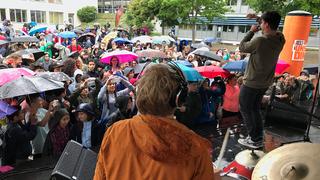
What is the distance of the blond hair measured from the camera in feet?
5.72

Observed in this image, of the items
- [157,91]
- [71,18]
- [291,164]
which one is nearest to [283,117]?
[291,164]

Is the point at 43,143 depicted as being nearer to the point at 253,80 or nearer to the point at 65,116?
the point at 65,116

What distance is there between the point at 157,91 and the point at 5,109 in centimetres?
366

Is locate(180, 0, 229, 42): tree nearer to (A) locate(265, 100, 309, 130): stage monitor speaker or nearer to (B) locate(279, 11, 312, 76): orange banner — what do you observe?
(B) locate(279, 11, 312, 76): orange banner

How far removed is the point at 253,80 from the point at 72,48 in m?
11.5

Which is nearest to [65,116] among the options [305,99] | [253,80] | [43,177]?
[43,177]

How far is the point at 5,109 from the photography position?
457cm

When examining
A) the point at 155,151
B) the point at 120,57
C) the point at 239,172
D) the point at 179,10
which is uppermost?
the point at 179,10

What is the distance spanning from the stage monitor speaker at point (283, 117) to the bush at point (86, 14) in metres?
47.7

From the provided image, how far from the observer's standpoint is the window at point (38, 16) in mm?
42838

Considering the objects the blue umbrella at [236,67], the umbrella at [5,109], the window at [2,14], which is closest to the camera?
the umbrella at [5,109]

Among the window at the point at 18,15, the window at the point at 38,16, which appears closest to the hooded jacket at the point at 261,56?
the window at the point at 18,15

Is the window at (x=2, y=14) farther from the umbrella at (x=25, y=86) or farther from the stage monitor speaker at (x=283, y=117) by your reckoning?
the stage monitor speaker at (x=283, y=117)

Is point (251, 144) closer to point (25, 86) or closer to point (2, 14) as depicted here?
point (25, 86)
